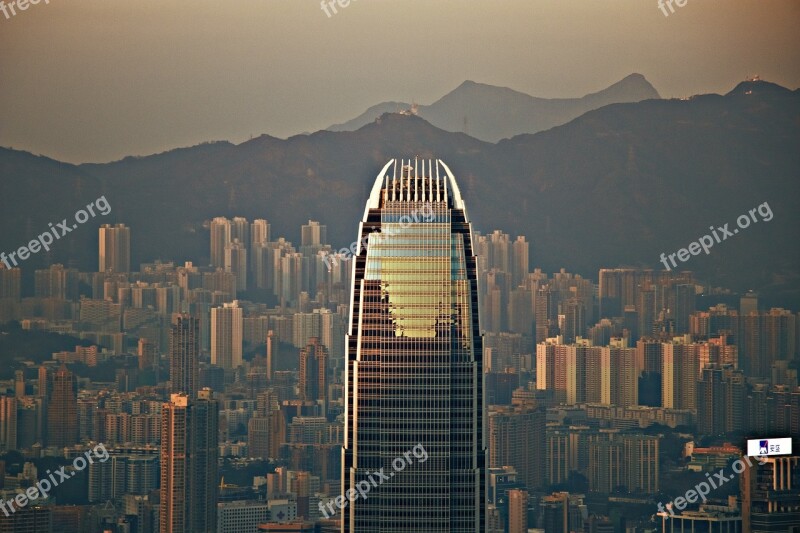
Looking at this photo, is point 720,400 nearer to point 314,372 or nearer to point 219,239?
point 314,372

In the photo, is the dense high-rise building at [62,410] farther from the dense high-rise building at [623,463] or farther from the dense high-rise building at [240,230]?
the dense high-rise building at [623,463]

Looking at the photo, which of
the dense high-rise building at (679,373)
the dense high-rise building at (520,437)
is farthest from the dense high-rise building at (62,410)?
the dense high-rise building at (679,373)

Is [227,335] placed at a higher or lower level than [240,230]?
lower

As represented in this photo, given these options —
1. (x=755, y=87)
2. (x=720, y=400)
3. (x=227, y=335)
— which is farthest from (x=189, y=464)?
(x=755, y=87)

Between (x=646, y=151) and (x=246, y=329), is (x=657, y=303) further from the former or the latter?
(x=246, y=329)

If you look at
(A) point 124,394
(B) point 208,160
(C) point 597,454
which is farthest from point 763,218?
(A) point 124,394

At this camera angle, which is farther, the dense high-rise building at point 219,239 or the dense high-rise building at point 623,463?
the dense high-rise building at point 623,463
